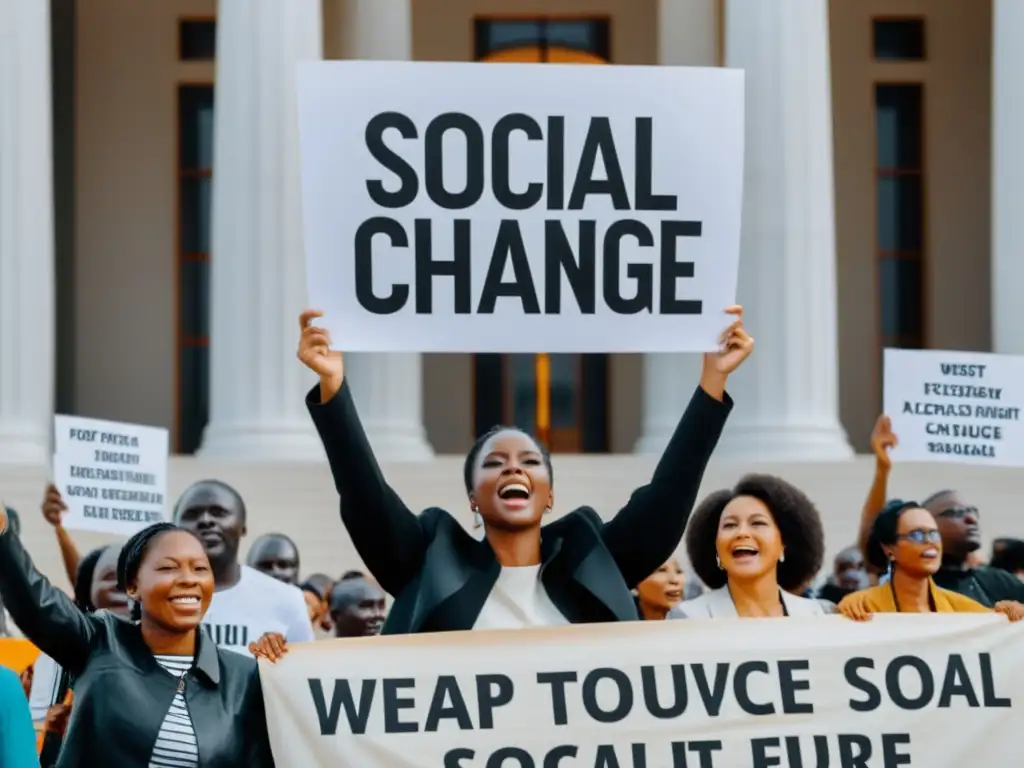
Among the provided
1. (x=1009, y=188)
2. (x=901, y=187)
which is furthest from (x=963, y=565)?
(x=901, y=187)

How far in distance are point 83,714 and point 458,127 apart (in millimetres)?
2905

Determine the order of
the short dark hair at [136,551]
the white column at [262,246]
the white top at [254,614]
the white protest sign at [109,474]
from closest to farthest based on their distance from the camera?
the short dark hair at [136,551] → the white top at [254,614] → the white protest sign at [109,474] → the white column at [262,246]

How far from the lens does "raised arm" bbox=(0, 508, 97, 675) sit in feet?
24.5

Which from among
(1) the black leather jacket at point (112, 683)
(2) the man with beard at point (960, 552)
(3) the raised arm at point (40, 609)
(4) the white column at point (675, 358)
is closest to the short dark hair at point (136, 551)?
(1) the black leather jacket at point (112, 683)

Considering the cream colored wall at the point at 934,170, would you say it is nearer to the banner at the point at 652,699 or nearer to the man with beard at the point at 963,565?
the man with beard at the point at 963,565

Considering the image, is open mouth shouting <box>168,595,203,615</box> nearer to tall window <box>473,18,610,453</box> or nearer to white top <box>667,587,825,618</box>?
white top <box>667,587,825,618</box>

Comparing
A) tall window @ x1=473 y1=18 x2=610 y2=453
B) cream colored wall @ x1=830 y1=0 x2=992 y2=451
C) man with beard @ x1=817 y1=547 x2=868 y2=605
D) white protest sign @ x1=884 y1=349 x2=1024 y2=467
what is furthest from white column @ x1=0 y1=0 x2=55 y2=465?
cream colored wall @ x1=830 y1=0 x2=992 y2=451

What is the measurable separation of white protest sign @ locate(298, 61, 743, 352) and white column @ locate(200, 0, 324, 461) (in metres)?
18.5

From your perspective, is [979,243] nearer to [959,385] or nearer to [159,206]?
[159,206]

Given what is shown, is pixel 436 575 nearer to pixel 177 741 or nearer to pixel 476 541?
pixel 476 541

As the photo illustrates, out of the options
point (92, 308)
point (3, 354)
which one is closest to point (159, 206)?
point (92, 308)

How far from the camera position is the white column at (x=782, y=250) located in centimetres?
2809

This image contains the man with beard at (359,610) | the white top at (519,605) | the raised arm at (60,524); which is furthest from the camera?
the raised arm at (60,524)

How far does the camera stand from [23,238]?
90.9 ft
